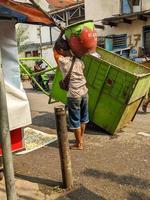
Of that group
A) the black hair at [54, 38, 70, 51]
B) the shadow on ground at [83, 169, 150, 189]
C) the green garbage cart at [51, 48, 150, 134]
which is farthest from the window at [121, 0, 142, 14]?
the shadow on ground at [83, 169, 150, 189]

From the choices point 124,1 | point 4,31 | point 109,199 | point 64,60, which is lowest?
point 109,199

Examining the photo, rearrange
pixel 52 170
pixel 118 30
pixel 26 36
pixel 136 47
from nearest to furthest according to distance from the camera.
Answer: pixel 52 170, pixel 136 47, pixel 118 30, pixel 26 36

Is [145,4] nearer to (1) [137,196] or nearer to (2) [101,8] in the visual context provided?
(2) [101,8]

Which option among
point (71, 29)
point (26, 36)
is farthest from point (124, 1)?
point (71, 29)

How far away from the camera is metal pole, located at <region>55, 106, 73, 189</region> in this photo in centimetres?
451

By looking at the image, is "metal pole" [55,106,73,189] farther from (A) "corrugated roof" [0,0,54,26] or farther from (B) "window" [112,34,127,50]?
(B) "window" [112,34,127,50]

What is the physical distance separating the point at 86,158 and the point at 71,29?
2080mm

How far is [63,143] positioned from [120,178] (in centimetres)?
102

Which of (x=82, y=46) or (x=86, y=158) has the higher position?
(x=82, y=46)

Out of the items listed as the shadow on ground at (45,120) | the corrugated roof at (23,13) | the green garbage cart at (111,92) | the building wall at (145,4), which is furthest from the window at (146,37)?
the corrugated roof at (23,13)

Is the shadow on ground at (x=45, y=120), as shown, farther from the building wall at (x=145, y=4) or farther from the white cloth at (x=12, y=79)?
the building wall at (x=145, y=4)

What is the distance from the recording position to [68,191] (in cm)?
462

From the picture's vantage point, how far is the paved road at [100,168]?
461 centimetres

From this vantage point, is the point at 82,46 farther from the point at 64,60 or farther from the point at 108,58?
the point at 108,58
